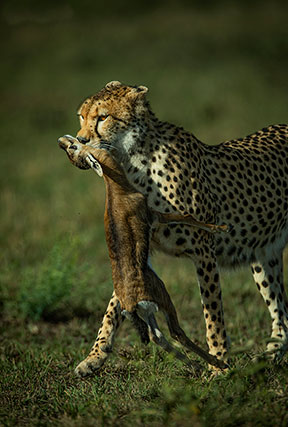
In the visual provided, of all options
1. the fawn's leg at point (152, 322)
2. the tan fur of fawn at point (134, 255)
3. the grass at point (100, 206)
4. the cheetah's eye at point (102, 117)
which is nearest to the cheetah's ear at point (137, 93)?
the cheetah's eye at point (102, 117)

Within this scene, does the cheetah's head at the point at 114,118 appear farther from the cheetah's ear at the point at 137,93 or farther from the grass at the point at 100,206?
the grass at the point at 100,206

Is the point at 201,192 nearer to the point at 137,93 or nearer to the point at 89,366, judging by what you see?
the point at 137,93

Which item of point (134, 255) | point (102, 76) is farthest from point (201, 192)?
point (102, 76)

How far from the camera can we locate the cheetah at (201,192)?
12.3 ft

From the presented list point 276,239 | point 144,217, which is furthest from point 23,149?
point 144,217

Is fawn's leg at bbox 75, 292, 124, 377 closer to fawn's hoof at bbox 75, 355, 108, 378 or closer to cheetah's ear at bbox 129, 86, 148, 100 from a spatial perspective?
fawn's hoof at bbox 75, 355, 108, 378

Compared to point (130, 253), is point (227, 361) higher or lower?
lower

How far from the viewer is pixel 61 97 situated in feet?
45.7

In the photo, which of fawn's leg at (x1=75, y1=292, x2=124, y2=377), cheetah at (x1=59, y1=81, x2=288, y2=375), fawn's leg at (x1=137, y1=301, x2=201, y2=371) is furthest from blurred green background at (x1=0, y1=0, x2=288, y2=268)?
fawn's leg at (x1=137, y1=301, x2=201, y2=371)

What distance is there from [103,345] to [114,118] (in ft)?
4.15

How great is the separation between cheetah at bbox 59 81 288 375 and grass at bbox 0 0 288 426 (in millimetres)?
266

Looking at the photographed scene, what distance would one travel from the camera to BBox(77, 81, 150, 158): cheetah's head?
3.75 meters

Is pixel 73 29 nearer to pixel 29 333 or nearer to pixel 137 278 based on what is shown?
pixel 29 333

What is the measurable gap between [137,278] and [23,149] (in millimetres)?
8342
